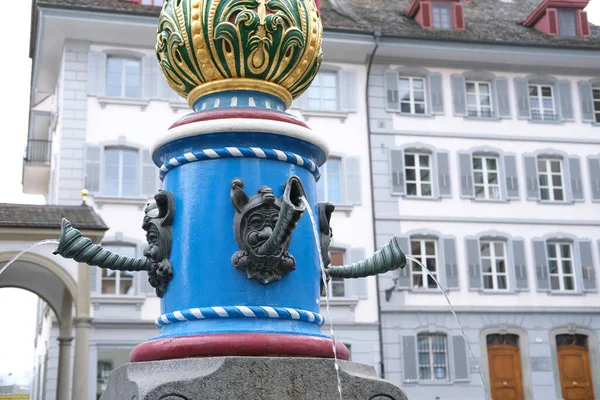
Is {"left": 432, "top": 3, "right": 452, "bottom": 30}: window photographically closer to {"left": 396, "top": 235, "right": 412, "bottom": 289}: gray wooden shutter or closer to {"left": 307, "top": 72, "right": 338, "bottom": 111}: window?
{"left": 307, "top": 72, "right": 338, "bottom": 111}: window

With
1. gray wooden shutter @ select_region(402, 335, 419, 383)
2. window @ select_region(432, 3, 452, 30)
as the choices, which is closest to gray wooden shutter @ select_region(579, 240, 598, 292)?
gray wooden shutter @ select_region(402, 335, 419, 383)

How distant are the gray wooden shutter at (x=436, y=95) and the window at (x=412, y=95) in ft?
0.77

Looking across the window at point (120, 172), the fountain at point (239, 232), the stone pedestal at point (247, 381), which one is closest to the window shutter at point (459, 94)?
the window at point (120, 172)

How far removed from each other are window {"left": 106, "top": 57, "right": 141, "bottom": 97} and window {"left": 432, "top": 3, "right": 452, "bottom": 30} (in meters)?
9.07

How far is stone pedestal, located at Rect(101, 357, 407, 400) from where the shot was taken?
3.31 metres

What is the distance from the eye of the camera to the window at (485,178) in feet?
79.7

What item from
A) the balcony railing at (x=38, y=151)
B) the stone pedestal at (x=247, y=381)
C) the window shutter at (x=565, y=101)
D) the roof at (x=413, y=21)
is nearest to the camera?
the stone pedestal at (x=247, y=381)

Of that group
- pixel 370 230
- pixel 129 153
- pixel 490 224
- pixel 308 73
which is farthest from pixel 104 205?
pixel 308 73

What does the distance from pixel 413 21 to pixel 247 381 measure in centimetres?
2403

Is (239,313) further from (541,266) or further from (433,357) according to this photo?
(541,266)

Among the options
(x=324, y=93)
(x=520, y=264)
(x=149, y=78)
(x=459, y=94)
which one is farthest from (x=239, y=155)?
(x=459, y=94)

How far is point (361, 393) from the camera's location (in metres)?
3.56

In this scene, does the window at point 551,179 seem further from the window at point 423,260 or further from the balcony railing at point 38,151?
the balcony railing at point 38,151

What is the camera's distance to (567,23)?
2733cm
